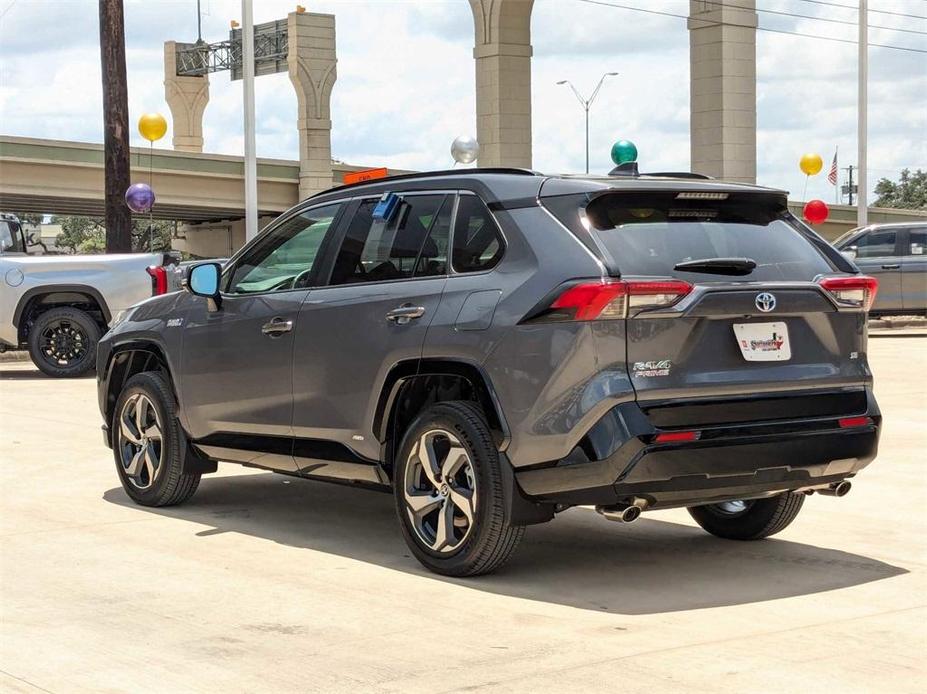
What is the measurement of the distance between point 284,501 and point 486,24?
A: 28.8m

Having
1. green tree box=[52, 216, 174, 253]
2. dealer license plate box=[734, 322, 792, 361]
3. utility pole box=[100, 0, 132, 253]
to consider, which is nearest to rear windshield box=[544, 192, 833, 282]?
dealer license plate box=[734, 322, 792, 361]

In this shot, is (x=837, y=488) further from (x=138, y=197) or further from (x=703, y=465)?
(x=138, y=197)

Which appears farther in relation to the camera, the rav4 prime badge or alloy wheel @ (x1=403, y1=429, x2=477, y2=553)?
alloy wheel @ (x1=403, y1=429, x2=477, y2=553)

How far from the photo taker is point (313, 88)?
62.4m

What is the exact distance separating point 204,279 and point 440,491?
2.32 m

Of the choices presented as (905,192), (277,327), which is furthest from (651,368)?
(905,192)

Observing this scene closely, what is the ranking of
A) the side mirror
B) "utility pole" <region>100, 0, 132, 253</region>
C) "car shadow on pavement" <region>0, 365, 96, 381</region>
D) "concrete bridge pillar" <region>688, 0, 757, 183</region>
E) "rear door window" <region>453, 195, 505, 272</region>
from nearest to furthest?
1. "rear door window" <region>453, 195, 505, 272</region>
2. the side mirror
3. "car shadow on pavement" <region>0, 365, 96, 381</region>
4. "utility pole" <region>100, 0, 132, 253</region>
5. "concrete bridge pillar" <region>688, 0, 757, 183</region>

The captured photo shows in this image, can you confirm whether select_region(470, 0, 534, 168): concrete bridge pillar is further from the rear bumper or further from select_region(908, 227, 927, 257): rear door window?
the rear bumper

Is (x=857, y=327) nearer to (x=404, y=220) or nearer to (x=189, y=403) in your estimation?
(x=404, y=220)

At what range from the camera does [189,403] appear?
341 inches

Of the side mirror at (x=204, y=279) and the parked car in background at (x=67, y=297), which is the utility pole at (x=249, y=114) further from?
the side mirror at (x=204, y=279)

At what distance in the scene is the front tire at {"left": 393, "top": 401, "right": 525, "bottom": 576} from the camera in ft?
21.6

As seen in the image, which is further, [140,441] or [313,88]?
[313,88]

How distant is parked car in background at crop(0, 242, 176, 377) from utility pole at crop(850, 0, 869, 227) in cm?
2059
